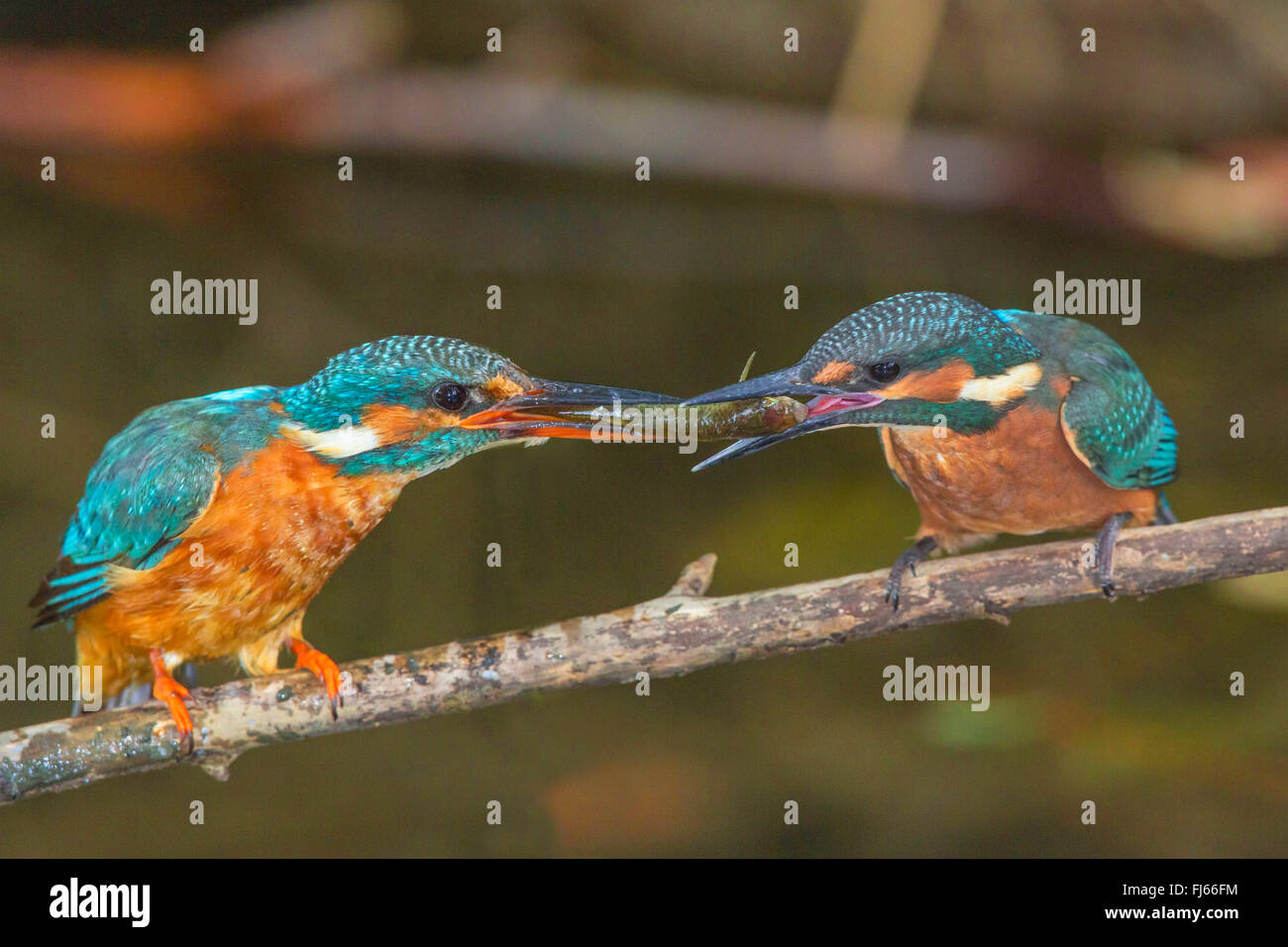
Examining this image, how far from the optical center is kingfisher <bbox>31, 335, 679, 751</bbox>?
2.10 m

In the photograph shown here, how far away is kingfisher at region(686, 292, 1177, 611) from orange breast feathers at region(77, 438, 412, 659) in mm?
874

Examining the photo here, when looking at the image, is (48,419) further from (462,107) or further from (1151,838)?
(1151,838)

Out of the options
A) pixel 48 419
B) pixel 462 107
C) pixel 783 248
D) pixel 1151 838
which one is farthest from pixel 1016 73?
pixel 48 419

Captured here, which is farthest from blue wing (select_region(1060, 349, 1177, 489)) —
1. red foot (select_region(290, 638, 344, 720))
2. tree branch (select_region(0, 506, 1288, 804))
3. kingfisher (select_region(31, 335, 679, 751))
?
red foot (select_region(290, 638, 344, 720))

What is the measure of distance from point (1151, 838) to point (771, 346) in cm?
230

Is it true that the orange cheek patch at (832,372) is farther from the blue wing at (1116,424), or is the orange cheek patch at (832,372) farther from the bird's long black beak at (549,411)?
the blue wing at (1116,424)

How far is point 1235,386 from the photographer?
194 inches

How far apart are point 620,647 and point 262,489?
760mm

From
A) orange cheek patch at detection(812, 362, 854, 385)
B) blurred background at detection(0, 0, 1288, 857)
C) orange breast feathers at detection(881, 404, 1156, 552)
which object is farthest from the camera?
blurred background at detection(0, 0, 1288, 857)

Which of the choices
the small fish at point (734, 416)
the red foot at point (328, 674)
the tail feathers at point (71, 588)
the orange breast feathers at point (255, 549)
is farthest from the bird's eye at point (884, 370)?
the tail feathers at point (71, 588)

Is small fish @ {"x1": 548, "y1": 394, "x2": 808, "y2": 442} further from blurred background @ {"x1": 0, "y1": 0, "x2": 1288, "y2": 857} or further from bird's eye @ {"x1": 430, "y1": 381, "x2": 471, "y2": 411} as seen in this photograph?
blurred background @ {"x1": 0, "y1": 0, "x2": 1288, "y2": 857}

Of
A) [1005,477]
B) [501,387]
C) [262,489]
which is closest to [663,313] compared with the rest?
[1005,477]

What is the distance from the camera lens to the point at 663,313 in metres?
5.43

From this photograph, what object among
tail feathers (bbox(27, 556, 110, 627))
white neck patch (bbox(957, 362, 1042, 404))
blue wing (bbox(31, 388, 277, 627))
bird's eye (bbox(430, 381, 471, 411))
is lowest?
tail feathers (bbox(27, 556, 110, 627))
